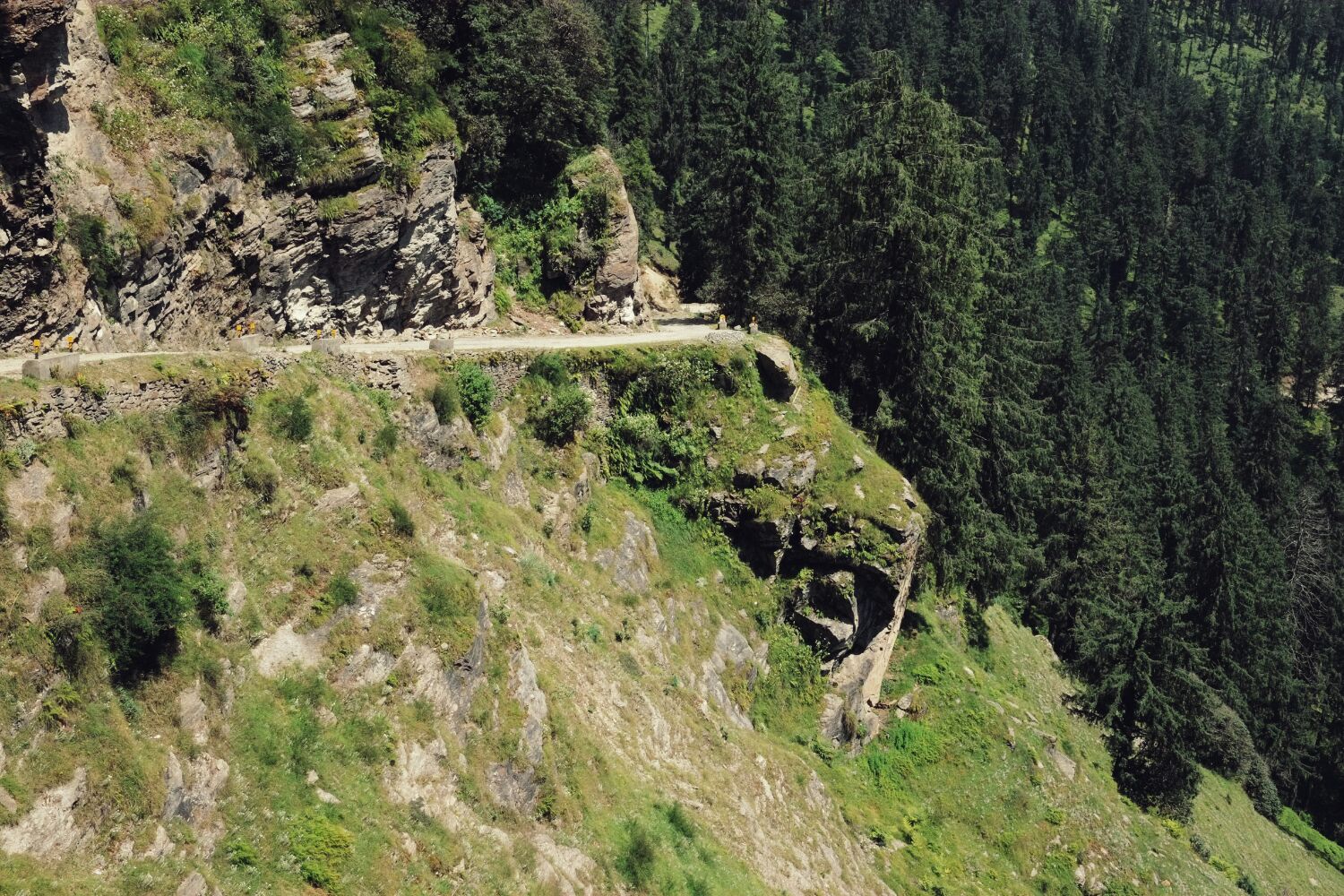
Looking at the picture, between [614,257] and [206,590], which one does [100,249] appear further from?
[614,257]

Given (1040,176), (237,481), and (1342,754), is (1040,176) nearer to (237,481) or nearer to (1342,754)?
(1342,754)

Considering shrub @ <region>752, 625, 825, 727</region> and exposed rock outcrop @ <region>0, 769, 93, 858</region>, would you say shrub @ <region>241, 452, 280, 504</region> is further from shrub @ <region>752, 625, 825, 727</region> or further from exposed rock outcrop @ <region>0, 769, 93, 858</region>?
shrub @ <region>752, 625, 825, 727</region>

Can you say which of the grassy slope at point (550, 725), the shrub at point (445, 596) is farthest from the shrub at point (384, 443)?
the shrub at point (445, 596)

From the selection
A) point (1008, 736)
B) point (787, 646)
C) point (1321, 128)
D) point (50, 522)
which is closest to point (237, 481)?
point (50, 522)

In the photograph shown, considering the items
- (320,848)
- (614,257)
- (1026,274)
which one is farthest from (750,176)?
(1026,274)

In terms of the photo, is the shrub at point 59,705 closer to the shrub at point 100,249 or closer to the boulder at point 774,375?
the shrub at point 100,249
